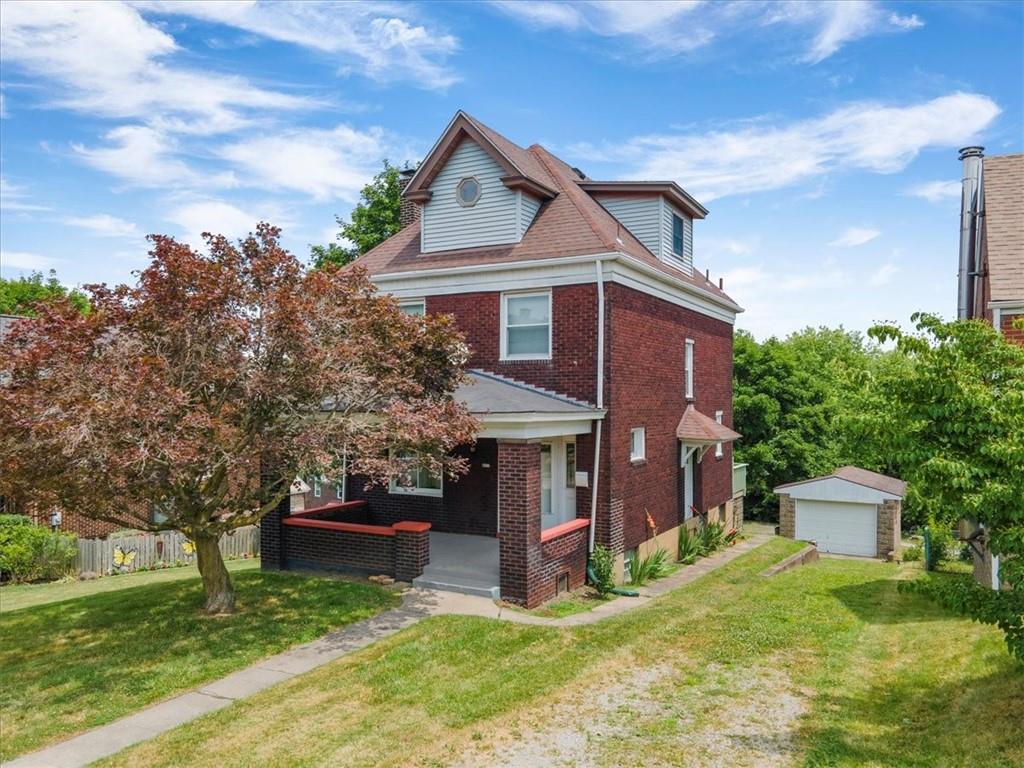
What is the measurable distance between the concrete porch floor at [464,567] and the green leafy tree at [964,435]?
7.74m

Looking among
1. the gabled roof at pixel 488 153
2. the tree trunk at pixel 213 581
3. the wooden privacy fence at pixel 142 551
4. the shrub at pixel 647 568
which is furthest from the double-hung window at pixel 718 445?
the tree trunk at pixel 213 581

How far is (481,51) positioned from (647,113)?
554cm

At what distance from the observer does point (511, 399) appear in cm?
1359

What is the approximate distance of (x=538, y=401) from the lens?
1402 cm

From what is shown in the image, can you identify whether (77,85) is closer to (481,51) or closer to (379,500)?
(481,51)

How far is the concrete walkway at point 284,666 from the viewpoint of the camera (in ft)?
23.6

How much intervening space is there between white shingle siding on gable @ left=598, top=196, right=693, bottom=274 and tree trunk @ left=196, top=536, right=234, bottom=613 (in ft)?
42.2

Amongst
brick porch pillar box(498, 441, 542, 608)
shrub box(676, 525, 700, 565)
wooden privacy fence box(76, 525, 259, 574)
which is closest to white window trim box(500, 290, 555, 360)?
brick porch pillar box(498, 441, 542, 608)

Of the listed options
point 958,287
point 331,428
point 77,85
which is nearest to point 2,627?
point 331,428

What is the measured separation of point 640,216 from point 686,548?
9.10 meters

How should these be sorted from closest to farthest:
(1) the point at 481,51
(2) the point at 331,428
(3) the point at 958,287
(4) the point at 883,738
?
(4) the point at 883,738, (2) the point at 331,428, (1) the point at 481,51, (3) the point at 958,287

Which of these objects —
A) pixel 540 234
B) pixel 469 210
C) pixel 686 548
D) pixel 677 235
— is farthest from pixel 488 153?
pixel 686 548

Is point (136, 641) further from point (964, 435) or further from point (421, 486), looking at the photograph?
point (964, 435)

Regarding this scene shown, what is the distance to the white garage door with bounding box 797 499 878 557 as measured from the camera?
27359 millimetres
